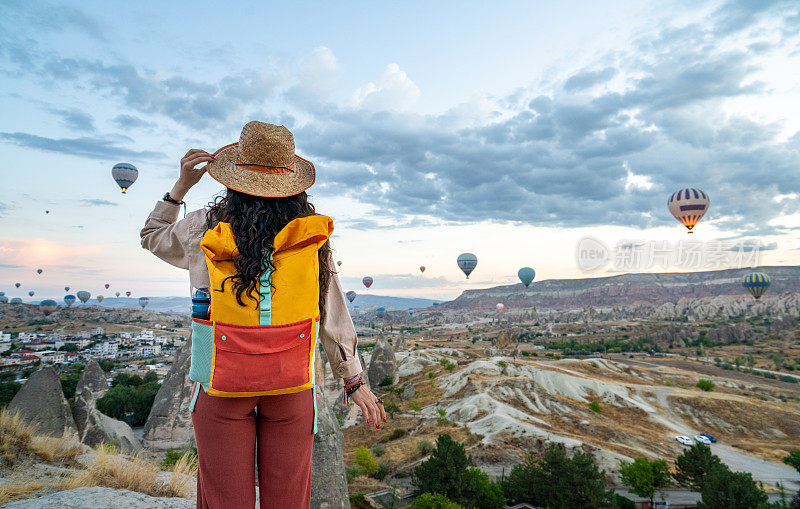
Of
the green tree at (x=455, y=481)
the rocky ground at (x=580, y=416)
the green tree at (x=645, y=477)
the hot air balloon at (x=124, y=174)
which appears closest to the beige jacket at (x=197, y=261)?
the green tree at (x=455, y=481)

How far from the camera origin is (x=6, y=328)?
75.6m

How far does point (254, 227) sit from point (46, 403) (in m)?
14.8

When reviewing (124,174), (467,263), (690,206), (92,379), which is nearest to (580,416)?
(690,206)

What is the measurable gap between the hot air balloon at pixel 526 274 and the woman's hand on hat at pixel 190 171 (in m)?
70.5

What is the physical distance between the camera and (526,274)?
70.6 meters

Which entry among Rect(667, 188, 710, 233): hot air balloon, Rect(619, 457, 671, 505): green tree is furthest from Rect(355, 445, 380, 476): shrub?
Rect(667, 188, 710, 233): hot air balloon

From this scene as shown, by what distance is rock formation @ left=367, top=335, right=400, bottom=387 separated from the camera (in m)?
34.3

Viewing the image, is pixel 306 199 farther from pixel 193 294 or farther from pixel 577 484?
pixel 577 484

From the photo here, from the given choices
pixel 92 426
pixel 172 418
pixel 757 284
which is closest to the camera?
pixel 92 426

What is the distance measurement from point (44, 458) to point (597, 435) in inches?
1006

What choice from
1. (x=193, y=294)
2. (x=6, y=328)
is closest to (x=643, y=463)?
(x=193, y=294)

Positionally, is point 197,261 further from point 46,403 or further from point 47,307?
point 47,307

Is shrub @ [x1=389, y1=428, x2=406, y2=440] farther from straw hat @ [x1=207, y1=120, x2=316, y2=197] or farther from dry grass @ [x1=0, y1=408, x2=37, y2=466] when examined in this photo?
straw hat @ [x1=207, y1=120, x2=316, y2=197]

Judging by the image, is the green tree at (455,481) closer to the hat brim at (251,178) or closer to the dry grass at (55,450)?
the dry grass at (55,450)
